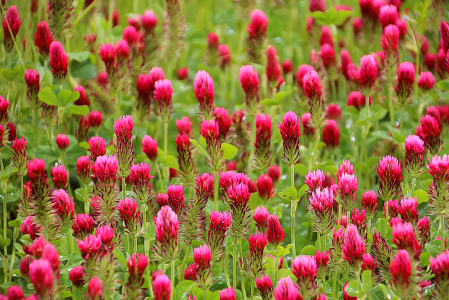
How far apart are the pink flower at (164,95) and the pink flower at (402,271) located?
0.90 meters

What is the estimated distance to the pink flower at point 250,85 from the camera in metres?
1.80

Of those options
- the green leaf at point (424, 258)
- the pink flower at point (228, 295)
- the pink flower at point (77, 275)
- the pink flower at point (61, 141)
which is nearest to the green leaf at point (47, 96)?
the pink flower at point (61, 141)

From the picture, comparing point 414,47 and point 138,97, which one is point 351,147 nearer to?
point 414,47

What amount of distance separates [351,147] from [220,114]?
0.84 m

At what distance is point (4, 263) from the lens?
62.6 inches

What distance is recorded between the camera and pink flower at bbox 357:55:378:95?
5.65 feet

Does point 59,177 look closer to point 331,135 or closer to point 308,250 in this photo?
point 308,250

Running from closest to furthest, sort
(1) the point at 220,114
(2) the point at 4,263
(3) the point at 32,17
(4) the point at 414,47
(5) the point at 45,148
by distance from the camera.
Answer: (2) the point at 4,263, (1) the point at 220,114, (5) the point at 45,148, (4) the point at 414,47, (3) the point at 32,17

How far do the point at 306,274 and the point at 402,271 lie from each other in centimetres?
22

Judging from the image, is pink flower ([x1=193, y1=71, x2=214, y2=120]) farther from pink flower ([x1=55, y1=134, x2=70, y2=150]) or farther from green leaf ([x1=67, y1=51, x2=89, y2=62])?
green leaf ([x1=67, y1=51, x2=89, y2=62])

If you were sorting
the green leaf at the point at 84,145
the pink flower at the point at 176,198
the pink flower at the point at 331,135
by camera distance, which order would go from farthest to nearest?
the pink flower at the point at 331,135 < the green leaf at the point at 84,145 < the pink flower at the point at 176,198

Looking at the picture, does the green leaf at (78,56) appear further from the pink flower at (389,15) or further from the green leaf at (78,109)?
the pink flower at (389,15)

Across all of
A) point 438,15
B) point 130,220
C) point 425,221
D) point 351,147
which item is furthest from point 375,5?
point 130,220

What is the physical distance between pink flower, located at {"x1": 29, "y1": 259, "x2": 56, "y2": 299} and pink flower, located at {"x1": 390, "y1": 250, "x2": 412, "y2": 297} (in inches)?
30.6
